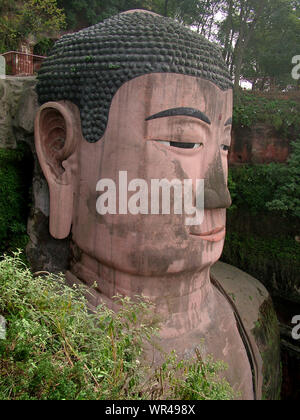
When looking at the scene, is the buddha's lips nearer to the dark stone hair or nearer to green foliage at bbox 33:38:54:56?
the dark stone hair

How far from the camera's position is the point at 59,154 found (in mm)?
3002

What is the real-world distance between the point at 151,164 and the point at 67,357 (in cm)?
164

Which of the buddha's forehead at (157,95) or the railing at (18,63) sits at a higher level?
the railing at (18,63)

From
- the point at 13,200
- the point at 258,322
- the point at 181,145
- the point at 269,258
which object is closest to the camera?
the point at 181,145

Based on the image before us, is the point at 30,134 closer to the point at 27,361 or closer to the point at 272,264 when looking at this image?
the point at 27,361

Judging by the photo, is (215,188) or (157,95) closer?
(157,95)

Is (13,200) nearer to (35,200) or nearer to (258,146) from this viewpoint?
(35,200)

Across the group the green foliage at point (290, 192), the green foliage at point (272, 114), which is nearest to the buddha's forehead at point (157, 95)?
the green foliage at point (290, 192)

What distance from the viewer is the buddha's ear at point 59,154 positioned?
9.55 feet

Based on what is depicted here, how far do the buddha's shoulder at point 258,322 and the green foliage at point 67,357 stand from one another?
2.00 meters

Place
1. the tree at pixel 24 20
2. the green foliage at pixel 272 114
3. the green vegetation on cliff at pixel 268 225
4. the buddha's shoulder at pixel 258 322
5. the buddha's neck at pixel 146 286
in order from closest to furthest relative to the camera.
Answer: the buddha's neck at pixel 146 286, the buddha's shoulder at pixel 258 322, the green vegetation on cliff at pixel 268 225, the green foliage at pixel 272 114, the tree at pixel 24 20

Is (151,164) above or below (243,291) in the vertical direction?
above

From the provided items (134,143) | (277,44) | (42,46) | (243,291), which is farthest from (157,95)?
(277,44)

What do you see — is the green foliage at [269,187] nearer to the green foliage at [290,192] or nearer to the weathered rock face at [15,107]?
the green foliage at [290,192]
